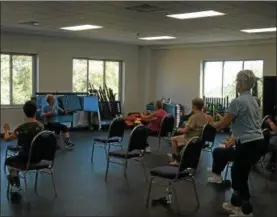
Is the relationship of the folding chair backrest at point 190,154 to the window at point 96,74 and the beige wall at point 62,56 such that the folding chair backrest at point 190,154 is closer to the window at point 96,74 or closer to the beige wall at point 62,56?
the beige wall at point 62,56

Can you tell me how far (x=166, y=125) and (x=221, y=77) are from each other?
199 inches

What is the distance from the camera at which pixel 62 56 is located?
415 inches

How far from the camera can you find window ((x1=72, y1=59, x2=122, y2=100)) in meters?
11.1

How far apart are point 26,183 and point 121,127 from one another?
70.9 inches

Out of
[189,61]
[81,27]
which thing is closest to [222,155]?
[81,27]

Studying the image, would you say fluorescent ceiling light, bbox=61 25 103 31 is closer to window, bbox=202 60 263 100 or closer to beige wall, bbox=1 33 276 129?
beige wall, bbox=1 33 276 129

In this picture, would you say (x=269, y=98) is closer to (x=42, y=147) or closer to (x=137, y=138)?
(x=137, y=138)

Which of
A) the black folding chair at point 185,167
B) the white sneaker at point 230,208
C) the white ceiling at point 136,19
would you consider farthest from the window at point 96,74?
the white sneaker at point 230,208

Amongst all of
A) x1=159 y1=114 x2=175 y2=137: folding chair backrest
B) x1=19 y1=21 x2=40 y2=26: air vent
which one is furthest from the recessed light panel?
x1=159 y1=114 x2=175 y2=137: folding chair backrest

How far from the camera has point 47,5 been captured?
6094 mm

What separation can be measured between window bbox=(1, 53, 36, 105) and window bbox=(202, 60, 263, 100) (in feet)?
15.5

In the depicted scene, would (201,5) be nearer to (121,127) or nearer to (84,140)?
(121,127)

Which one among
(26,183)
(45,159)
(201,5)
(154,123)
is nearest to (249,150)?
(45,159)

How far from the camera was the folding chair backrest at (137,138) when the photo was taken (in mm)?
4965
